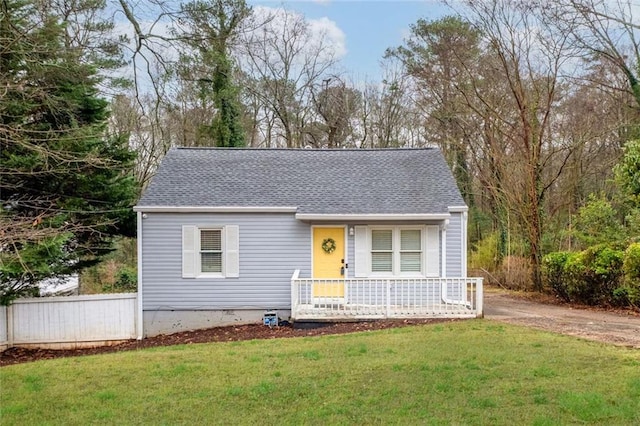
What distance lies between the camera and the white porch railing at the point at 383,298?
34.5ft

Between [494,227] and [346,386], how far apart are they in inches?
694

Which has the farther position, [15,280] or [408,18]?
[408,18]

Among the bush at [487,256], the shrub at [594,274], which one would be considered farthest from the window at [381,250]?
the bush at [487,256]

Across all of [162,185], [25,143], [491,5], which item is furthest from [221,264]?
[491,5]

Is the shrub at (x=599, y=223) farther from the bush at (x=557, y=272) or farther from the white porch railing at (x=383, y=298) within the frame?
the white porch railing at (x=383, y=298)

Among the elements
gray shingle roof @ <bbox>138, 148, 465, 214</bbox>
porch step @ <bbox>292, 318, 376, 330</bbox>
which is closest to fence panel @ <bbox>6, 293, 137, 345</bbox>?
gray shingle roof @ <bbox>138, 148, 465, 214</bbox>

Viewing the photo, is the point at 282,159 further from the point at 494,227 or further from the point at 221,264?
the point at 494,227

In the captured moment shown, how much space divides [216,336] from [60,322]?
3605mm

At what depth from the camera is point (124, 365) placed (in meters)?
7.38

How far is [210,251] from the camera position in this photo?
37.7ft

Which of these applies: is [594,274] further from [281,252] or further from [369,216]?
[281,252]

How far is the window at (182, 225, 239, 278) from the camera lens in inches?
450

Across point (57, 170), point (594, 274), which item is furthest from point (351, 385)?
point (594, 274)

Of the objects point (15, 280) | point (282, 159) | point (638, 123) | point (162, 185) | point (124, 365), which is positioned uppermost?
point (638, 123)
